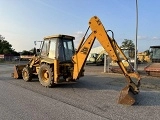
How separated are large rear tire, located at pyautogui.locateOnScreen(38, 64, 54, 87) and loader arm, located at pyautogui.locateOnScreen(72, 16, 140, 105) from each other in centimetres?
115

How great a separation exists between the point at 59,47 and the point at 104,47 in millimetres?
3179

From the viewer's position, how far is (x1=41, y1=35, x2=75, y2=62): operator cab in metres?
11.9

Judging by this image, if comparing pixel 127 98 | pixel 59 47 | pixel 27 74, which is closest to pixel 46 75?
pixel 59 47

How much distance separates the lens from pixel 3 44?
68938 mm

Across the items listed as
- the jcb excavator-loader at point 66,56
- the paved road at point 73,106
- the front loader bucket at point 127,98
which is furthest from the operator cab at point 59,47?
the front loader bucket at point 127,98

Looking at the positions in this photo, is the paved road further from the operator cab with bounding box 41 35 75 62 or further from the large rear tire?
the operator cab with bounding box 41 35 75 62

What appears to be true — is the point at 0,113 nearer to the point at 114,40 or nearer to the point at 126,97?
the point at 126,97

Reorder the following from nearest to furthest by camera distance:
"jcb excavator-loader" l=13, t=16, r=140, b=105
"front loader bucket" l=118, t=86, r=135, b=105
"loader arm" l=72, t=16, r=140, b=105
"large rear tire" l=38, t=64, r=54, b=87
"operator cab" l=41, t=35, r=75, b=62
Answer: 1. "front loader bucket" l=118, t=86, r=135, b=105
2. "loader arm" l=72, t=16, r=140, b=105
3. "jcb excavator-loader" l=13, t=16, r=140, b=105
4. "large rear tire" l=38, t=64, r=54, b=87
5. "operator cab" l=41, t=35, r=75, b=62

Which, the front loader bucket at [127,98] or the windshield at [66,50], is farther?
the windshield at [66,50]

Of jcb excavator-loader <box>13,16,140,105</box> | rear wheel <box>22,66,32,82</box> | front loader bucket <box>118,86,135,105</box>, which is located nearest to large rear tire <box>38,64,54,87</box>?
jcb excavator-loader <box>13,16,140,105</box>

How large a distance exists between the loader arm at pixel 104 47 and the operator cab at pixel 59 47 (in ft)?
3.64

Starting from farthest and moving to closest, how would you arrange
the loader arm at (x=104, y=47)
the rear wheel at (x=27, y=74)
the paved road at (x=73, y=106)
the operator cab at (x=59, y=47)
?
the rear wheel at (x=27, y=74), the operator cab at (x=59, y=47), the loader arm at (x=104, y=47), the paved road at (x=73, y=106)

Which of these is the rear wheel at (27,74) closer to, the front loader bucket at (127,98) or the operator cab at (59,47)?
the operator cab at (59,47)

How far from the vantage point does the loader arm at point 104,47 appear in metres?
8.70
